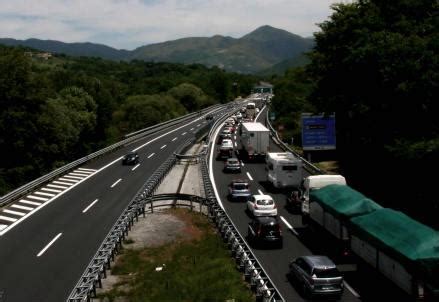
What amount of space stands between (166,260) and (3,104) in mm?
45724

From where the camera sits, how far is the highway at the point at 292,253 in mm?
23469

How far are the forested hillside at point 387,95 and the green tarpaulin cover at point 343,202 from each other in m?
8.37

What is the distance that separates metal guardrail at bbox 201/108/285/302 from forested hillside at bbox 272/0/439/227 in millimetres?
13429

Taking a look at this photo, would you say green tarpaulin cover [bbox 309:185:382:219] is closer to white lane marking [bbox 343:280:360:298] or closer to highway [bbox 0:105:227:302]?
white lane marking [bbox 343:280:360:298]

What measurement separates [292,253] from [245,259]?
226 inches

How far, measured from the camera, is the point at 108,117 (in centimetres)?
10375

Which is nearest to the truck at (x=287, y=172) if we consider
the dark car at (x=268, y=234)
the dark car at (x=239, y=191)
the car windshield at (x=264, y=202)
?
the dark car at (x=239, y=191)

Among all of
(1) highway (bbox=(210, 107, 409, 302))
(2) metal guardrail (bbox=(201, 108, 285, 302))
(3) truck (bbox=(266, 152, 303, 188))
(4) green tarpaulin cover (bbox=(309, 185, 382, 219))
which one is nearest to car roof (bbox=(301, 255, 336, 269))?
(1) highway (bbox=(210, 107, 409, 302))

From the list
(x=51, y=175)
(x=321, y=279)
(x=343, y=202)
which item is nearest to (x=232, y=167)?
(x=51, y=175)

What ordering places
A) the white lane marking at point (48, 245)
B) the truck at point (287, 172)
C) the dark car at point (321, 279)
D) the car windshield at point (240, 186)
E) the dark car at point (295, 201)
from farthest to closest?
1. the truck at point (287, 172)
2. the car windshield at point (240, 186)
3. the dark car at point (295, 201)
4. the white lane marking at point (48, 245)
5. the dark car at point (321, 279)

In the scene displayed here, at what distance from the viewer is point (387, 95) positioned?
1622 inches

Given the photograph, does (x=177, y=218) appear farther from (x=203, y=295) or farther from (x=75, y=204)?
(x=203, y=295)

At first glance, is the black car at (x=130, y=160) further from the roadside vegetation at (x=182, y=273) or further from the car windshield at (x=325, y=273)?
the car windshield at (x=325, y=273)

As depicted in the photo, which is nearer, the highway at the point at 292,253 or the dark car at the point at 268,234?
the highway at the point at 292,253
